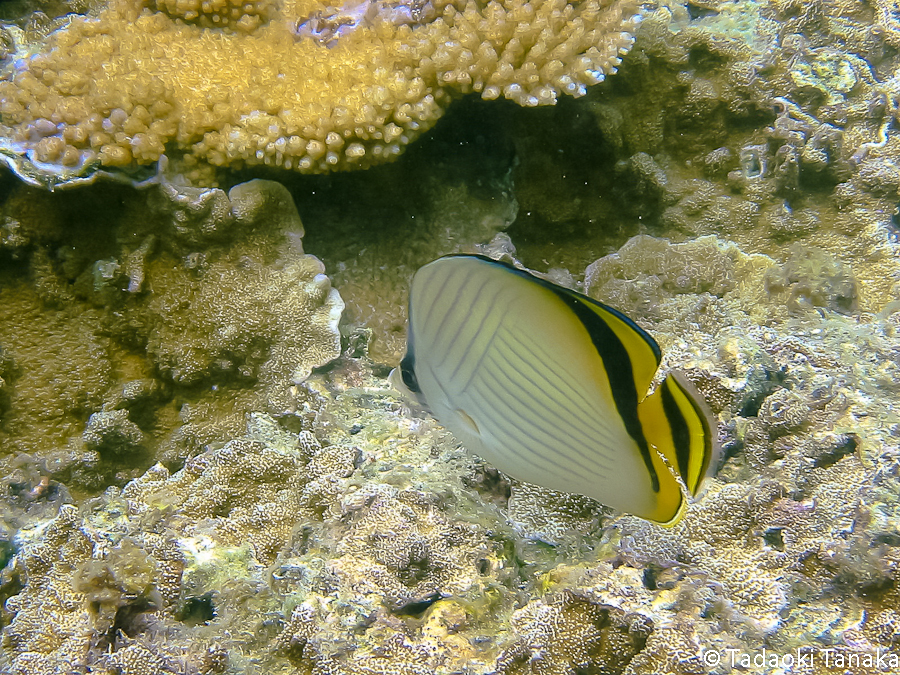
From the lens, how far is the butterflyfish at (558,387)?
945mm

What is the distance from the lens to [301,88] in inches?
89.0

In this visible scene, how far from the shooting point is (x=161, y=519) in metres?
1.69

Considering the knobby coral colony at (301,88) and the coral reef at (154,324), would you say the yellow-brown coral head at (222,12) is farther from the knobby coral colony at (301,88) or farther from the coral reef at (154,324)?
the coral reef at (154,324)

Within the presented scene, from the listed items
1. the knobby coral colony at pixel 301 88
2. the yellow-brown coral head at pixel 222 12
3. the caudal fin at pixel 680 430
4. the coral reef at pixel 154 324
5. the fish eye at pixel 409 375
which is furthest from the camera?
the yellow-brown coral head at pixel 222 12

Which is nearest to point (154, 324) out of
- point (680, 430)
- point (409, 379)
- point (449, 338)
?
point (409, 379)

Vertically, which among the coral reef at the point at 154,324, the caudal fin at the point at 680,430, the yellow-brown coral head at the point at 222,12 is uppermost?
the yellow-brown coral head at the point at 222,12

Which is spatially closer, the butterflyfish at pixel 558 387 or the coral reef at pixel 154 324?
the butterflyfish at pixel 558 387

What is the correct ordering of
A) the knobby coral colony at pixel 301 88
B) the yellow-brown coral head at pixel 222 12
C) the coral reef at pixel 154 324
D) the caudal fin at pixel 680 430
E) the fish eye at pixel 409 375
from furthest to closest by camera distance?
the yellow-brown coral head at pixel 222 12, the coral reef at pixel 154 324, the knobby coral colony at pixel 301 88, the fish eye at pixel 409 375, the caudal fin at pixel 680 430

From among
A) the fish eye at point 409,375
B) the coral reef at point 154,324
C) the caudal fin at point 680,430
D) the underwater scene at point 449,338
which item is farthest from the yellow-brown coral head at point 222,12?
the caudal fin at point 680,430

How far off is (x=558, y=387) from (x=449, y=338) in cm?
23

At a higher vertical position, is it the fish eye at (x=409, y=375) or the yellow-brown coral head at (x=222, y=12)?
the yellow-brown coral head at (x=222, y=12)

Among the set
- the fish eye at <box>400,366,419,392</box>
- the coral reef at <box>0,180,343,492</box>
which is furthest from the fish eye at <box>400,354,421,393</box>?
the coral reef at <box>0,180,343,492</box>

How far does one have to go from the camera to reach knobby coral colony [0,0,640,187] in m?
2.13

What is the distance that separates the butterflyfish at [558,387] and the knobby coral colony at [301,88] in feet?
4.39
